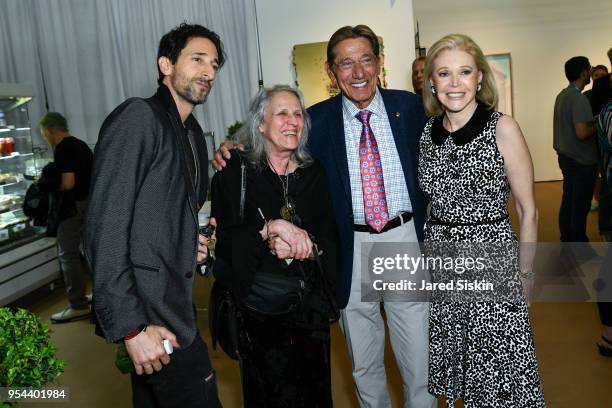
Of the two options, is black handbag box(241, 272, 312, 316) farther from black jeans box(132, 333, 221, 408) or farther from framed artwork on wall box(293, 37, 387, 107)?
framed artwork on wall box(293, 37, 387, 107)

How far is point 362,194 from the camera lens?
8.01 ft

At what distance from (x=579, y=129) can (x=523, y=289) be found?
338 cm

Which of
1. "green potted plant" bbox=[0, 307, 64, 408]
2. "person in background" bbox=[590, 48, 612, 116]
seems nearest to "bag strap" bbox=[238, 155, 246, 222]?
"green potted plant" bbox=[0, 307, 64, 408]

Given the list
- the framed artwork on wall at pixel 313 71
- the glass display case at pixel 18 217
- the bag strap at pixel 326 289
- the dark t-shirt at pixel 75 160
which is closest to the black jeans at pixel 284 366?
the bag strap at pixel 326 289

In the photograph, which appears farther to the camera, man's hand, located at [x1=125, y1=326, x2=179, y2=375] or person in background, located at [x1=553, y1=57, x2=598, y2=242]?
person in background, located at [x1=553, y1=57, x2=598, y2=242]

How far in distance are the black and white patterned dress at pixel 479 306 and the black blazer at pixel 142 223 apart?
0.95m

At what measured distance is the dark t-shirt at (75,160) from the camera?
190 inches

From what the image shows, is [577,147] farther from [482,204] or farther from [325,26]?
[482,204]

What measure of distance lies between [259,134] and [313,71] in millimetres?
3930

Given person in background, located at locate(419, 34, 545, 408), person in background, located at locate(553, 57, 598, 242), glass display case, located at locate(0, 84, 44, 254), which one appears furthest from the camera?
glass display case, located at locate(0, 84, 44, 254)

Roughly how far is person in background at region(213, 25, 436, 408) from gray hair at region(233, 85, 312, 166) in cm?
17

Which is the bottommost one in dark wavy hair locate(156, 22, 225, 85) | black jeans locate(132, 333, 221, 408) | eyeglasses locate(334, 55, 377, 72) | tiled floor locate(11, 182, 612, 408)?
tiled floor locate(11, 182, 612, 408)

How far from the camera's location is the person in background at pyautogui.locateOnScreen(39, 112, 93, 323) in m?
4.84

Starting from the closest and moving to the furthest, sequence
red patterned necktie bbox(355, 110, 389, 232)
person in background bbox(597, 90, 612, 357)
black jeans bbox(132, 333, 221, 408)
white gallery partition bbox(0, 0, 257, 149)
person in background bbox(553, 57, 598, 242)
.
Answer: black jeans bbox(132, 333, 221, 408)
red patterned necktie bbox(355, 110, 389, 232)
person in background bbox(597, 90, 612, 357)
person in background bbox(553, 57, 598, 242)
white gallery partition bbox(0, 0, 257, 149)
